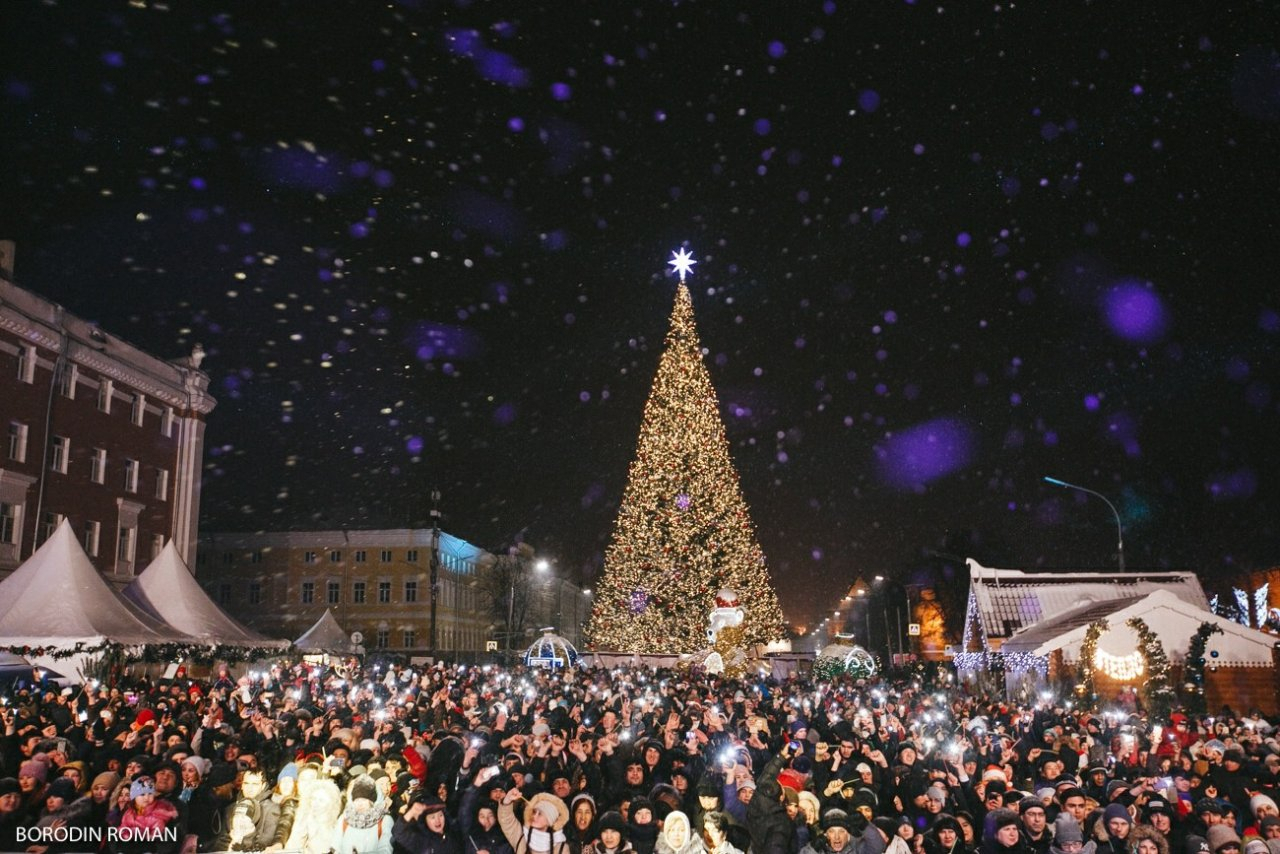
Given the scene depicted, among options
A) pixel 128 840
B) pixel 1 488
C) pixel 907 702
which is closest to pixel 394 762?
pixel 128 840

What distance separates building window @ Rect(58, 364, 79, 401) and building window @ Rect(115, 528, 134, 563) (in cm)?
659

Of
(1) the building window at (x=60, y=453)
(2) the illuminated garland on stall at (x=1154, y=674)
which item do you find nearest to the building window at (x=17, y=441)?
(1) the building window at (x=60, y=453)

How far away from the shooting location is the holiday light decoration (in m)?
25.7

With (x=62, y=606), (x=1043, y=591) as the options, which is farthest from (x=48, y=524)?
(x=1043, y=591)

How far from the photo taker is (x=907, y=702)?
23000 mm

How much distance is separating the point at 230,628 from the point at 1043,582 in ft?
97.3

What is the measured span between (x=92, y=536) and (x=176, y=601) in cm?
1761

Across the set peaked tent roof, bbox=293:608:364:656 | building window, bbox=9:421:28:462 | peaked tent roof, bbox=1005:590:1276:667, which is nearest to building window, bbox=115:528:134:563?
building window, bbox=9:421:28:462

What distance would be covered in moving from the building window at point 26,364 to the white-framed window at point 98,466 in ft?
16.9

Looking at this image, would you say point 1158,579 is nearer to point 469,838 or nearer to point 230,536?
point 469,838

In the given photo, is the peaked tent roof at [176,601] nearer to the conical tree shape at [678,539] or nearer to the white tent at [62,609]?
the white tent at [62,609]

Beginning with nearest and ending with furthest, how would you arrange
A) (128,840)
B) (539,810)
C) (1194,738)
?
1. (128,840)
2. (539,810)
3. (1194,738)

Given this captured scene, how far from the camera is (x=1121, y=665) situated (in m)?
25.8

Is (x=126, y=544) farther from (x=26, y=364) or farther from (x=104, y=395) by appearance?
(x=26, y=364)
